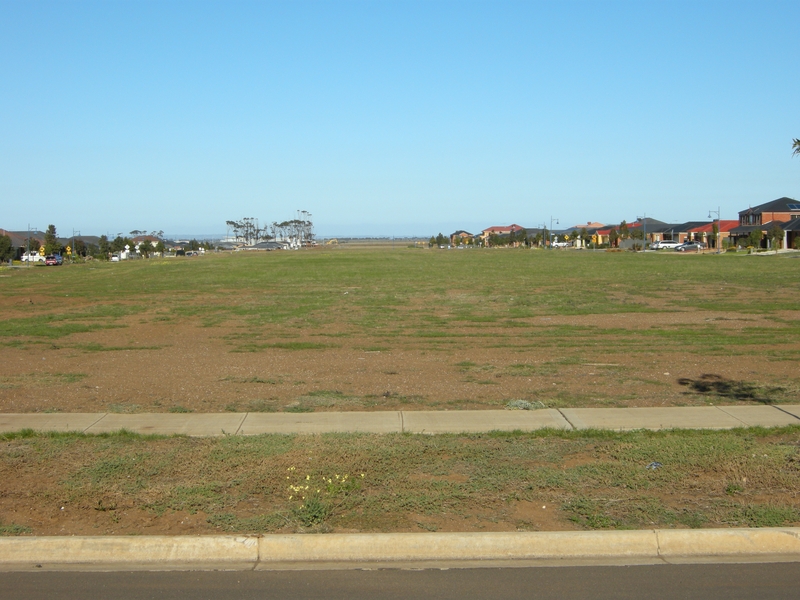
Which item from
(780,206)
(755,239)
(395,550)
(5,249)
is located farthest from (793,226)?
(395,550)

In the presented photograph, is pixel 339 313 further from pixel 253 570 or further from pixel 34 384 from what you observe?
pixel 253 570

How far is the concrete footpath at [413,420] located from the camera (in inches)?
402

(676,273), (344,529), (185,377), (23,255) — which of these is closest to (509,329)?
(185,377)

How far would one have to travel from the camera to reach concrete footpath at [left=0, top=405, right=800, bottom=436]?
1022cm

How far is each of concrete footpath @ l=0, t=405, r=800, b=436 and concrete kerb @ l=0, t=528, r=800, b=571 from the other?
3.41 meters

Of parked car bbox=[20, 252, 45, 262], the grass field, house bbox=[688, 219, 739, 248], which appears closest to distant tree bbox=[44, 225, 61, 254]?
parked car bbox=[20, 252, 45, 262]

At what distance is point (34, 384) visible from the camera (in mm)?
13797

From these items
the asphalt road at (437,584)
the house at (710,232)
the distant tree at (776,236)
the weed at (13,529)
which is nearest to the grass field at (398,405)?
the weed at (13,529)

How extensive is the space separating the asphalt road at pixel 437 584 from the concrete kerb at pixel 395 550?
159 mm

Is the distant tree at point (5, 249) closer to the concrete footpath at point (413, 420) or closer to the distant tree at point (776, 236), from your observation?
the distant tree at point (776, 236)

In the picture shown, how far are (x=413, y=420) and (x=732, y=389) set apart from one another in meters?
5.53

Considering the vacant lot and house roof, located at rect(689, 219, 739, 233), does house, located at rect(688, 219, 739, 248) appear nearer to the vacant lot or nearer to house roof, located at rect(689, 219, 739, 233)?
house roof, located at rect(689, 219, 739, 233)

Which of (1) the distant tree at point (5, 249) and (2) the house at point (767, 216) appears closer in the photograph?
(1) the distant tree at point (5, 249)

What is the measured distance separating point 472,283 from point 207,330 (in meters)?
21.6
